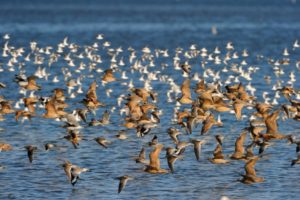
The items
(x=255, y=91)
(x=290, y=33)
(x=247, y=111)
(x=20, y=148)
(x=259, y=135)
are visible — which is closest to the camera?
(x=259, y=135)

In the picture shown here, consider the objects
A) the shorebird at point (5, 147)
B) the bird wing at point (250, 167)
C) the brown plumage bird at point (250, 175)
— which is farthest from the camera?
the shorebird at point (5, 147)

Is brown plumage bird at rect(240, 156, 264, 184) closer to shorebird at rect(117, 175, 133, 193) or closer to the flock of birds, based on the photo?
the flock of birds

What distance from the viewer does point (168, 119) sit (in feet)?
139

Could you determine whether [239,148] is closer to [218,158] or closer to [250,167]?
[218,158]

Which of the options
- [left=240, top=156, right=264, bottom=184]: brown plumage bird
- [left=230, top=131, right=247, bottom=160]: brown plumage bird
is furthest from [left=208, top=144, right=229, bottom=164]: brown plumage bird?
[left=240, top=156, right=264, bottom=184]: brown plumage bird

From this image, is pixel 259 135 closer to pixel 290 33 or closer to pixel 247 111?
pixel 247 111

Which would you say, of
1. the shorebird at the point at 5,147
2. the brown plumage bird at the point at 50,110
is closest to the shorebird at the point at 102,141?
the brown plumage bird at the point at 50,110

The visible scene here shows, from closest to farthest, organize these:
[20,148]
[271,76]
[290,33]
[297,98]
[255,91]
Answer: [20,148] → [297,98] → [255,91] → [271,76] → [290,33]

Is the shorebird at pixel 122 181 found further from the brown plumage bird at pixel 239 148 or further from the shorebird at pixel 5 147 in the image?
the shorebird at pixel 5 147

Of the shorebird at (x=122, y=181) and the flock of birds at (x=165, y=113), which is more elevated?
the flock of birds at (x=165, y=113)

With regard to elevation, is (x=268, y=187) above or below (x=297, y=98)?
below

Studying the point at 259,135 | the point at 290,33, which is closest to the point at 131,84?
the point at 259,135

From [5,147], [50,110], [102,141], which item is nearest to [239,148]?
[102,141]

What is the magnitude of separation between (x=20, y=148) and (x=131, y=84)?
58.1 feet
